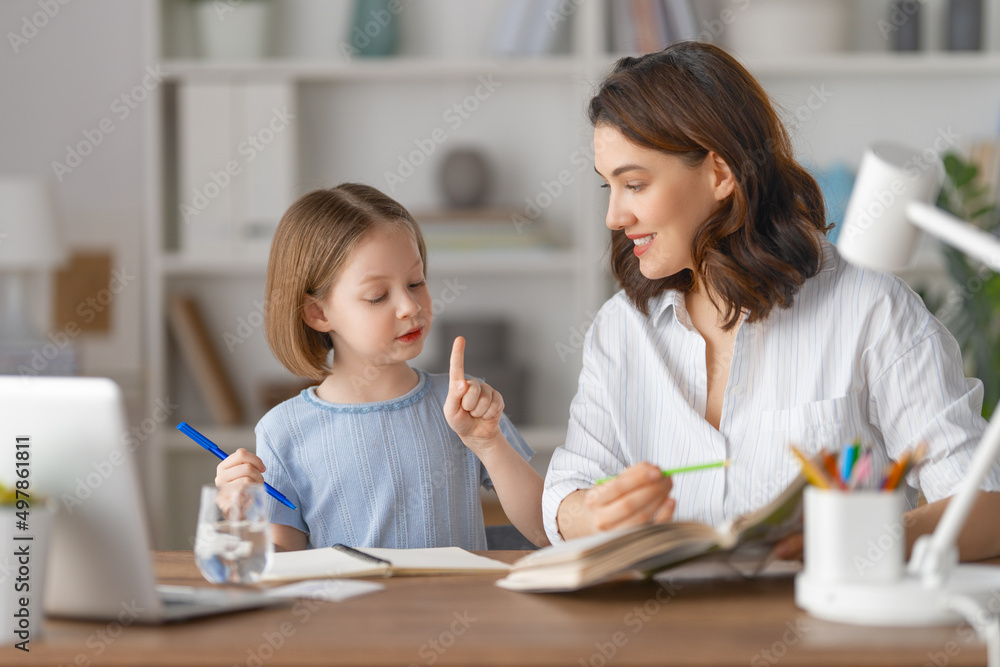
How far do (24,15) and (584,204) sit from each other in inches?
71.8

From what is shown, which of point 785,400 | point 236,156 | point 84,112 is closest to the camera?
point 785,400

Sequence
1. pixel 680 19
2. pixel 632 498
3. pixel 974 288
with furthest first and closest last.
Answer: pixel 680 19 < pixel 974 288 < pixel 632 498

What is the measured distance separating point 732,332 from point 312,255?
644 mm

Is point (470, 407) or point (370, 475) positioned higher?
point (470, 407)

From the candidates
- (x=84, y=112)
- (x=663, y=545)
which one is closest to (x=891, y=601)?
(x=663, y=545)

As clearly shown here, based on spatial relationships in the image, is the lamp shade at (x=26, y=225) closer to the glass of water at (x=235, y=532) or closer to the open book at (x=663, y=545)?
the glass of water at (x=235, y=532)

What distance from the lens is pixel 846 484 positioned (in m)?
0.89

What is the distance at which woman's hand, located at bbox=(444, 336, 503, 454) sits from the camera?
52.1 inches

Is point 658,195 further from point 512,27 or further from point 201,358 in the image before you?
point 201,358

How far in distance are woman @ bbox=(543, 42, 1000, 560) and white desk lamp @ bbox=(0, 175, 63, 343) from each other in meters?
1.88

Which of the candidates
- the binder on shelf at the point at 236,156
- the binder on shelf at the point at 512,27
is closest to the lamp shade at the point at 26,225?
the binder on shelf at the point at 236,156

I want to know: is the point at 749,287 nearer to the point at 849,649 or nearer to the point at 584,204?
the point at 849,649

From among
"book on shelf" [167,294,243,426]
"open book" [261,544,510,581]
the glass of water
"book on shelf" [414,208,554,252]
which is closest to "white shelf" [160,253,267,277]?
"book on shelf" [167,294,243,426]

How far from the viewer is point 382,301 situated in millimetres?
1501
